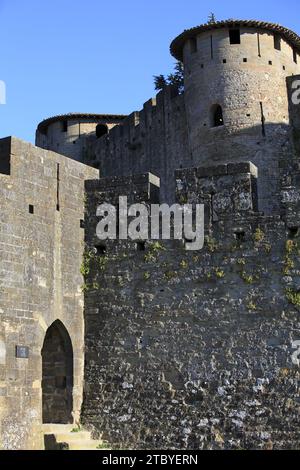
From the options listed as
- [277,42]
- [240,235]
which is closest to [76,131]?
[277,42]

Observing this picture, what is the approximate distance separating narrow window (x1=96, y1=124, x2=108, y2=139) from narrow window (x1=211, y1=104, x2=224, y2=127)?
11361mm

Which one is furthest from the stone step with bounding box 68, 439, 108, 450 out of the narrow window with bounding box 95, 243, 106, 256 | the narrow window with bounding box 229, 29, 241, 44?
the narrow window with bounding box 229, 29, 241, 44

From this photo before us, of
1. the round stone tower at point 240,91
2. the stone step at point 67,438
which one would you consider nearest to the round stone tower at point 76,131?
the round stone tower at point 240,91

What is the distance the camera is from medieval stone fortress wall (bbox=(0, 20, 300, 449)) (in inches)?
530

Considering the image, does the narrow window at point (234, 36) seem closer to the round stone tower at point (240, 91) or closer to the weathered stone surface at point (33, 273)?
the round stone tower at point (240, 91)

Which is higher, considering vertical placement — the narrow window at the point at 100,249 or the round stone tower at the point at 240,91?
the round stone tower at the point at 240,91

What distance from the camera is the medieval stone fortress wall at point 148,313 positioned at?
13461mm

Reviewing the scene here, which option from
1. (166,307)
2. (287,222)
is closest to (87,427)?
(166,307)

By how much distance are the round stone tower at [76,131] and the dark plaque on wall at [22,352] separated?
21.4m

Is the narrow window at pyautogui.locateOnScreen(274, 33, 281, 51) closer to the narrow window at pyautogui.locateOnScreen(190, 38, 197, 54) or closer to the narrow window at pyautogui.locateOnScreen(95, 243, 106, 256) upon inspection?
the narrow window at pyautogui.locateOnScreen(190, 38, 197, 54)

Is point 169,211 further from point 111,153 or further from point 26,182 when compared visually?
point 111,153

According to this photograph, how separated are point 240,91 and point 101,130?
12.2 m

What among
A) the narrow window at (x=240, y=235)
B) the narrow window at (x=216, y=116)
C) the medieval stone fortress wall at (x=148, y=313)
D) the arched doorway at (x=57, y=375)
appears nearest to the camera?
the medieval stone fortress wall at (x=148, y=313)

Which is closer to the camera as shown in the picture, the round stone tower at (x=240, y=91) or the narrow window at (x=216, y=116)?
the round stone tower at (x=240, y=91)
